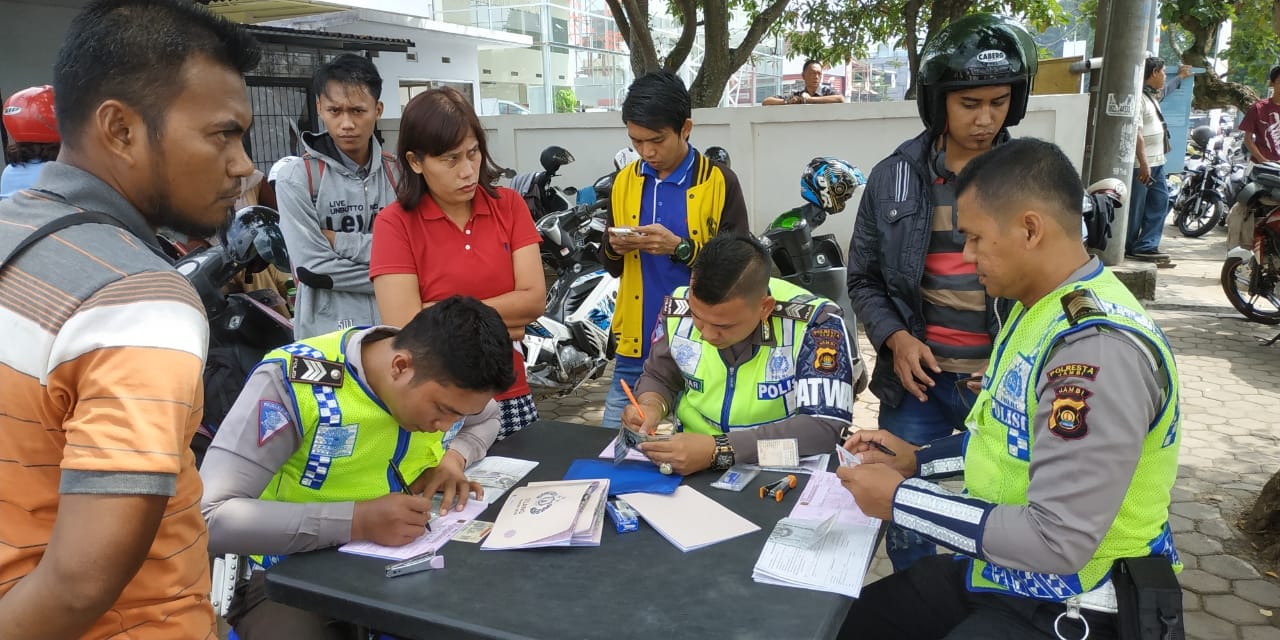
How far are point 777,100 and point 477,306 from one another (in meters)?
6.76

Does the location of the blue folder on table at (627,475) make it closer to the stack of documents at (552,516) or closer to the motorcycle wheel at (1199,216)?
the stack of documents at (552,516)

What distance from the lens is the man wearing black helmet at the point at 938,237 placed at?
2188 mm

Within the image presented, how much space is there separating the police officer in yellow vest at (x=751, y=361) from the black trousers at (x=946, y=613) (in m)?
0.40

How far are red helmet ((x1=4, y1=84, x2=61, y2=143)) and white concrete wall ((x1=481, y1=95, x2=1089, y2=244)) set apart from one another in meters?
4.57

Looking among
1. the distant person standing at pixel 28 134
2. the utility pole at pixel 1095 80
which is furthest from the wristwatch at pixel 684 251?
the utility pole at pixel 1095 80

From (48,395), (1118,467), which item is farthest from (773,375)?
(48,395)

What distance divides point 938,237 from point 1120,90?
5.18m

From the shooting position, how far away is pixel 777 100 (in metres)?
7.98

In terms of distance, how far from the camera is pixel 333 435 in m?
1.75

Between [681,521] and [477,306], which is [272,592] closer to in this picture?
[477,306]

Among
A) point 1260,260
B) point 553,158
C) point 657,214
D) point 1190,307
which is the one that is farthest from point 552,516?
point 1190,307

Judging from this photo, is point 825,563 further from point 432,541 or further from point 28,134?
point 28,134

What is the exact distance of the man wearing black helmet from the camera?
219 centimetres

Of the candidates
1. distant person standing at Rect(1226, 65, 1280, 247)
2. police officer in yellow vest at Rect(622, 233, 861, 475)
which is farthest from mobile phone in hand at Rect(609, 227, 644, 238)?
distant person standing at Rect(1226, 65, 1280, 247)
